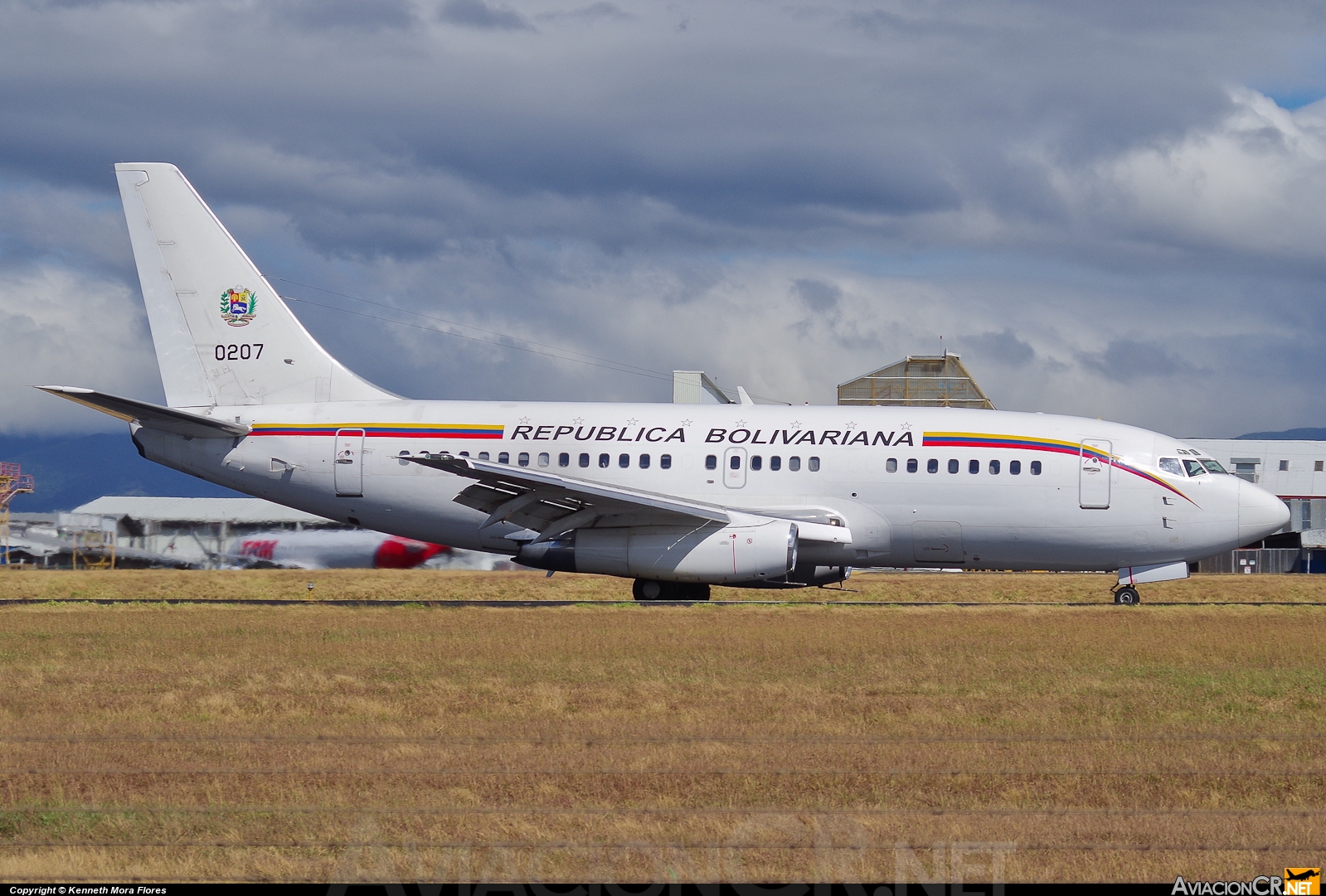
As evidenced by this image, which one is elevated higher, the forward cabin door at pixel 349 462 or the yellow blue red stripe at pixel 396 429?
the yellow blue red stripe at pixel 396 429

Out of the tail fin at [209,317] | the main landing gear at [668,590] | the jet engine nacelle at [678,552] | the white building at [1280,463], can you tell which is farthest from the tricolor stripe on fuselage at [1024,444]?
the white building at [1280,463]

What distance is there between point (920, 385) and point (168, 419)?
150 feet

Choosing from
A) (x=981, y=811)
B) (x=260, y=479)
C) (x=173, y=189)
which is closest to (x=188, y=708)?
(x=981, y=811)

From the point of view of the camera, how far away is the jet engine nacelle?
24.0 metres

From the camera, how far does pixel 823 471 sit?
84.5 feet

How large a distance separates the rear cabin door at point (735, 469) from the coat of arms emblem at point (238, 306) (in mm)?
10906

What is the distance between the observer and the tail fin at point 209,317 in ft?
91.9

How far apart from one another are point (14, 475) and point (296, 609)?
44.1 m

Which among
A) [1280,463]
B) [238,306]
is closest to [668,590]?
[238,306]

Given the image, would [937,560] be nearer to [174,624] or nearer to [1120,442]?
[1120,442]

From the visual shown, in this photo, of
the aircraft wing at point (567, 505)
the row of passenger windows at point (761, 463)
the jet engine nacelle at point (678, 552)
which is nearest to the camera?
the aircraft wing at point (567, 505)

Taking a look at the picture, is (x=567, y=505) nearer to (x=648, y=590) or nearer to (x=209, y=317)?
(x=648, y=590)

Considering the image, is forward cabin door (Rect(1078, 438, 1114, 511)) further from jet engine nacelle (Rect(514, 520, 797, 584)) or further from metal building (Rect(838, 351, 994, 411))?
metal building (Rect(838, 351, 994, 411))

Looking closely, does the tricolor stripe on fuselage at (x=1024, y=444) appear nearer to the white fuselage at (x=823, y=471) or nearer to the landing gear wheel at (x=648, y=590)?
the white fuselage at (x=823, y=471)
